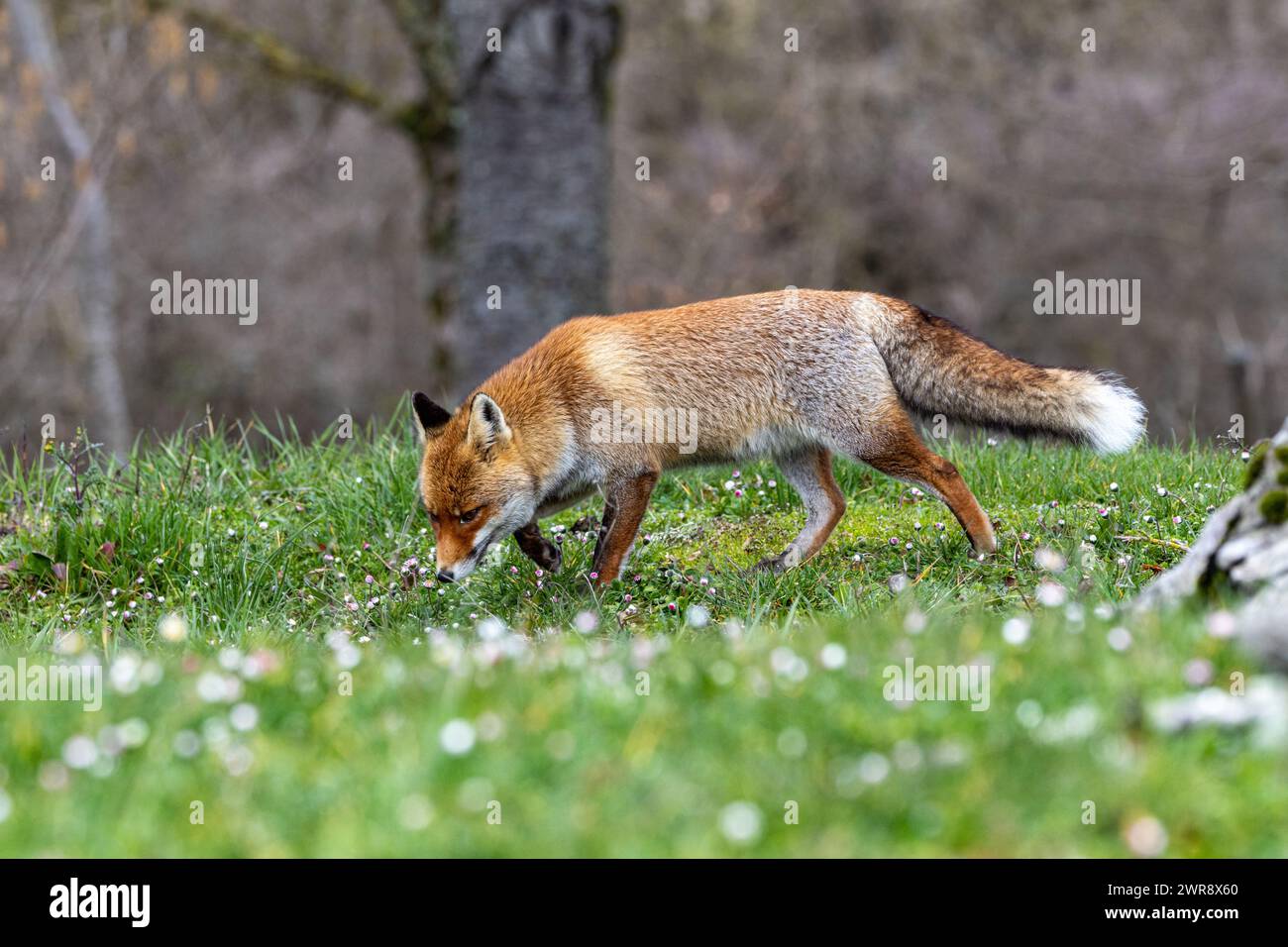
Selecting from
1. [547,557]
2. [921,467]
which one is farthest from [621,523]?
[921,467]

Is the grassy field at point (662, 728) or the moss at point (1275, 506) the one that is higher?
the moss at point (1275, 506)

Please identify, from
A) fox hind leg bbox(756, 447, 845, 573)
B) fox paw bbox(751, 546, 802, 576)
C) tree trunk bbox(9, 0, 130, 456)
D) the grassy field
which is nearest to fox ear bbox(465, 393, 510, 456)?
the grassy field

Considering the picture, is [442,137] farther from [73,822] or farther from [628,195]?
[73,822]

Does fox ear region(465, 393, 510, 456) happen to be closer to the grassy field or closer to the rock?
the grassy field

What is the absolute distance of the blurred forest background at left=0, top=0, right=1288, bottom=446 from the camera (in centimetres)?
1922

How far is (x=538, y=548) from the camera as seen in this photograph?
740 centimetres

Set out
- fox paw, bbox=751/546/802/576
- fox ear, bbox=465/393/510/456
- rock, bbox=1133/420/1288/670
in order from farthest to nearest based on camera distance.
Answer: fox paw, bbox=751/546/802/576, fox ear, bbox=465/393/510/456, rock, bbox=1133/420/1288/670

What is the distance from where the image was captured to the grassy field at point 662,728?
10.6 ft

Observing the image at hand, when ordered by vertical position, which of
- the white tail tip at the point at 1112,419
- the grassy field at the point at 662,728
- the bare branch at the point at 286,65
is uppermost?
the bare branch at the point at 286,65

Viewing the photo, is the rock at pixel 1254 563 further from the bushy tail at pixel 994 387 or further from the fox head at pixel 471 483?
the fox head at pixel 471 483

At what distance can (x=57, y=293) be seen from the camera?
21328 mm

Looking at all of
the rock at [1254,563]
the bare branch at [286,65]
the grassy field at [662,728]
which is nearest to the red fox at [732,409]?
the grassy field at [662,728]

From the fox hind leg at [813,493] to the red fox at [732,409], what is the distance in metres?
0.01
